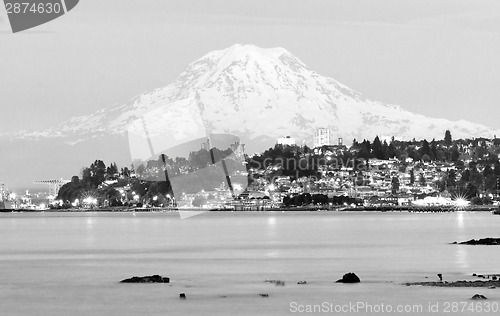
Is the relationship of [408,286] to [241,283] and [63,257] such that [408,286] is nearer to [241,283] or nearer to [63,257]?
[241,283]

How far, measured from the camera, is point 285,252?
5856 cm

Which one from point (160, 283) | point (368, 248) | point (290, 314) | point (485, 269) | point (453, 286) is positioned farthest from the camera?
point (368, 248)

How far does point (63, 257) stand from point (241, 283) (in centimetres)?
1931

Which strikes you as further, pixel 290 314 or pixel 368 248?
pixel 368 248

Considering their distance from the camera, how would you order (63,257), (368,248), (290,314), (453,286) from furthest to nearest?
(368,248) → (63,257) → (453,286) → (290,314)

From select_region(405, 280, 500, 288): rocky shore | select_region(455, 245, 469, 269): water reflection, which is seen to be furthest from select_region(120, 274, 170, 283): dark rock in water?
select_region(455, 245, 469, 269): water reflection

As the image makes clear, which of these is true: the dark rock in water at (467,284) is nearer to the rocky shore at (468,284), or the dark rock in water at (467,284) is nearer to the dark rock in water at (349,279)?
the rocky shore at (468,284)

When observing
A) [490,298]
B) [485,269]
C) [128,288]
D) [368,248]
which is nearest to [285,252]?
[368,248]

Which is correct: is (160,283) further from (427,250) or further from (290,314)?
(427,250)
